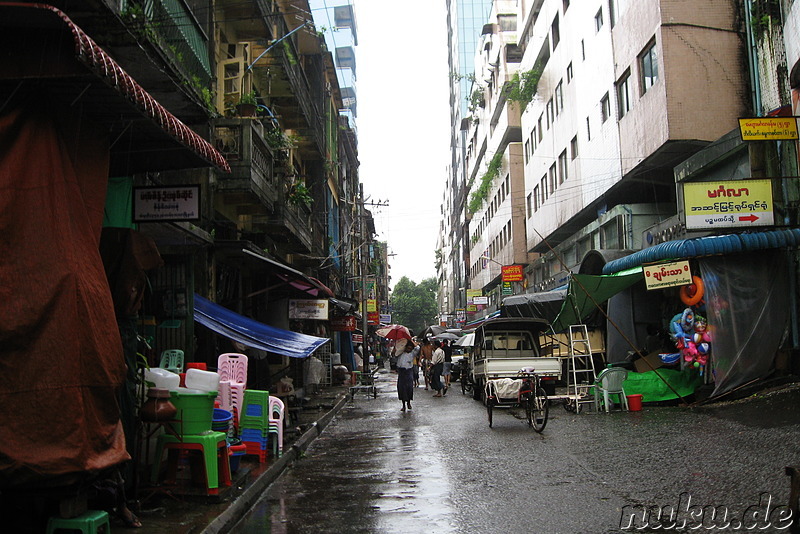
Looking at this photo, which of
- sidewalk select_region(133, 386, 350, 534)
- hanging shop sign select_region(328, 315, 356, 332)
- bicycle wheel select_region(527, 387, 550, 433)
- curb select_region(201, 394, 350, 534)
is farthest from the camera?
hanging shop sign select_region(328, 315, 356, 332)

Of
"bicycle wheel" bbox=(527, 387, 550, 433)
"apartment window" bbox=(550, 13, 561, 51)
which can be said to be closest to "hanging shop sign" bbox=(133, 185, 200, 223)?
"bicycle wheel" bbox=(527, 387, 550, 433)

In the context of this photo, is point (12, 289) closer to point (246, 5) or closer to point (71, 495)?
point (71, 495)

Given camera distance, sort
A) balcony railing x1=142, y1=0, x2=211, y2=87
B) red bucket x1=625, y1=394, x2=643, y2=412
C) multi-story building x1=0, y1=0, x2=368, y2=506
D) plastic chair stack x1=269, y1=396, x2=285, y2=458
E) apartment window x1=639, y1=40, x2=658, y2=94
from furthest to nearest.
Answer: apartment window x1=639, y1=40, x2=658, y2=94 → red bucket x1=625, y1=394, x2=643, y2=412 → balcony railing x1=142, y1=0, x2=211, y2=87 → plastic chair stack x1=269, y1=396, x2=285, y2=458 → multi-story building x1=0, y1=0, x2=368, y2=506

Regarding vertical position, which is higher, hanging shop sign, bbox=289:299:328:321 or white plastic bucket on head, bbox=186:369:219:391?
hanging shop sign, bbox=289:299:328:321

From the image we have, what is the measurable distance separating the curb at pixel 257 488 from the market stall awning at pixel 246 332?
5.04 feet

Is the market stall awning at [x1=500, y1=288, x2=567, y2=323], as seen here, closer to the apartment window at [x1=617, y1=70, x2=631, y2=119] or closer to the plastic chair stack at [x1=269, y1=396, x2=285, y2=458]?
the apartment window at [x1=617, y1=70, x2=631, y2=119]

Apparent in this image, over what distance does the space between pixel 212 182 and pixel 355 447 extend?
22.1 feet

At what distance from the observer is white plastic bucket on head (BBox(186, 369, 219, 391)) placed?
721 cm

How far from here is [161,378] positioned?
274 inches

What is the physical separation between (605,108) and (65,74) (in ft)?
79.3

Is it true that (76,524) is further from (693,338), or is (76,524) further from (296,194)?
(296,194)

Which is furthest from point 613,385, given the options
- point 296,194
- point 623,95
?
point 623,95

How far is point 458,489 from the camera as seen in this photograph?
779cm

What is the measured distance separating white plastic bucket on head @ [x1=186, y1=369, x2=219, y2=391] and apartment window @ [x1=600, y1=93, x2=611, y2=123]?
21.9 meters
